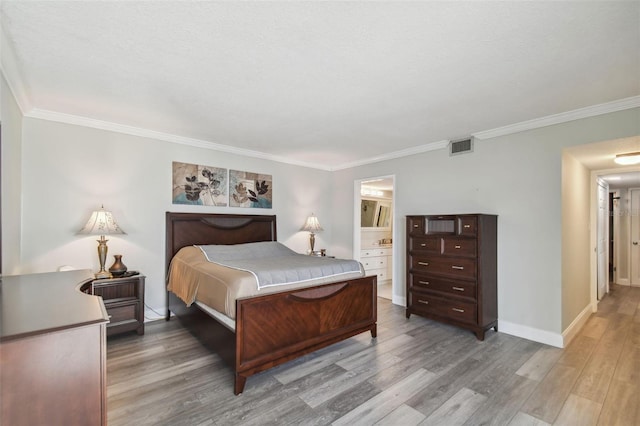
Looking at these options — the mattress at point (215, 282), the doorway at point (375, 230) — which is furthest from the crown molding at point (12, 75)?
the doorway at point (375, 230)

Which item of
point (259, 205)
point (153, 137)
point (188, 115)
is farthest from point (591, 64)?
point (153, 137)

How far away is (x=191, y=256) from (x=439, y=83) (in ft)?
10.7

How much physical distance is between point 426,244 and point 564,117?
6.59 feet

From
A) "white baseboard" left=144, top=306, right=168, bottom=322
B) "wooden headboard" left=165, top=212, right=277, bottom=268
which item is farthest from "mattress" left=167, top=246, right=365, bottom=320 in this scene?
"white baseboard" left=144, top=306, right=168, bottom=322

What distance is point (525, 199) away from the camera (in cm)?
342

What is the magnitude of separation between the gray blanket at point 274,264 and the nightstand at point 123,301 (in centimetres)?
84

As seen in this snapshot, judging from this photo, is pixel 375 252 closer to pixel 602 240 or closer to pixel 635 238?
pixel 602 240

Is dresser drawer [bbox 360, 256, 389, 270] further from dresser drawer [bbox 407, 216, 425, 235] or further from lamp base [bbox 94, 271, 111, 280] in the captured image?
lamp base [bbox 94, 271, 111, 280]

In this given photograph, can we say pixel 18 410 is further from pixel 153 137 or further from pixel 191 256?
pixel 153 137

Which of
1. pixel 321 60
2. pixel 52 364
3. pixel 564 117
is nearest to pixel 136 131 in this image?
pixel 321 60

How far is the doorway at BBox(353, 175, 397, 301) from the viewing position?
218 inches

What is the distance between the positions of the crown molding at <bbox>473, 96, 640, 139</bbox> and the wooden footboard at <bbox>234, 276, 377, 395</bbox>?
240 centimetres

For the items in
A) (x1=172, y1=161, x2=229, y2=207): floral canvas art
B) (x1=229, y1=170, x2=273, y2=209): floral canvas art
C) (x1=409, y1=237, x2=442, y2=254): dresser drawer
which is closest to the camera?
(x1=409, y1=237, x2=442, y2=254): dresser drawer

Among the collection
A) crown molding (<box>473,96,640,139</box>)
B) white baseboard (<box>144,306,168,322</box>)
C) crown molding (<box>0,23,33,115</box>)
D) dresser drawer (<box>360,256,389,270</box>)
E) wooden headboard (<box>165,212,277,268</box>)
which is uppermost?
crown molding (<box>0,23,33,115</box>)
